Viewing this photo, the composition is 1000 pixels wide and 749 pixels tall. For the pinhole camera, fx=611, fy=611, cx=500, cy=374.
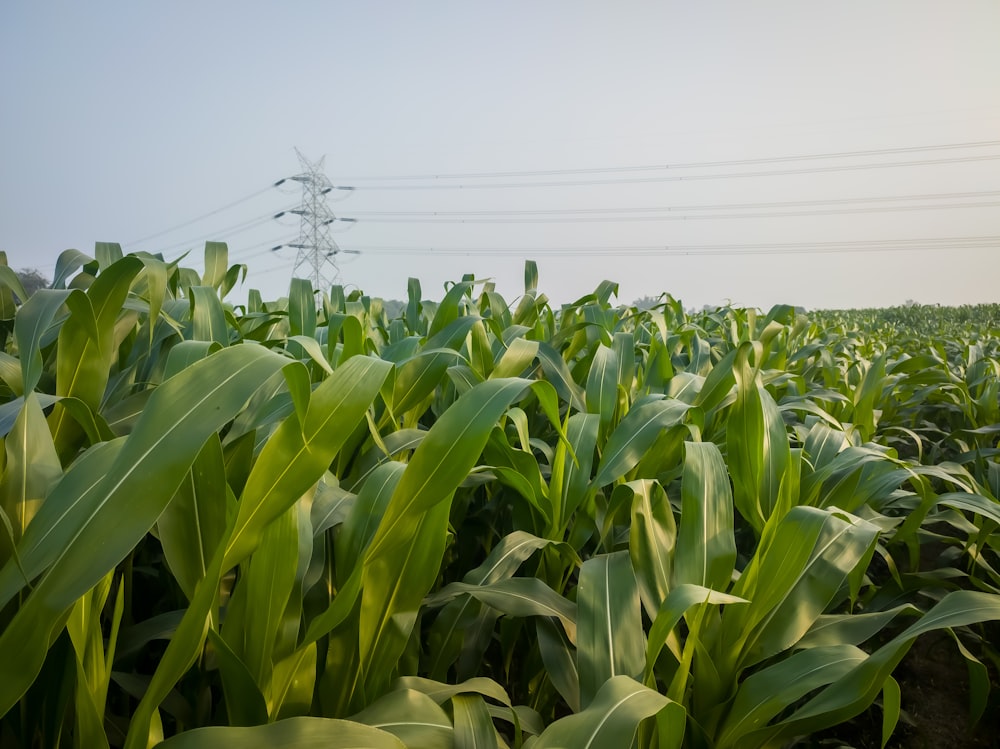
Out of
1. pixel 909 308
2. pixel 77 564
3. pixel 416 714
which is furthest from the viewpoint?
pixel 909 308

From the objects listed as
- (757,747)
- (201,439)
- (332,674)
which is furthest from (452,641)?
(201,439)

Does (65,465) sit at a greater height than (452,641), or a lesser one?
greater

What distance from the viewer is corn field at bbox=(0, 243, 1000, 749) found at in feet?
1.43

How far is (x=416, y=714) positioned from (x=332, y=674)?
12cm

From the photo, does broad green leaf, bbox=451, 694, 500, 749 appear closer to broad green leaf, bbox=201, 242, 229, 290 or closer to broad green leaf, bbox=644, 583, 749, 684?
broad green leaf, bbox=644, 583, 749, 684

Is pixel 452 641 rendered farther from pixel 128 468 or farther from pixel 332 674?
pixel 128 468

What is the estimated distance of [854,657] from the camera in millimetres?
638

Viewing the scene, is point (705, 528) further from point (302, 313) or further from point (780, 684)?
point (302, 313)

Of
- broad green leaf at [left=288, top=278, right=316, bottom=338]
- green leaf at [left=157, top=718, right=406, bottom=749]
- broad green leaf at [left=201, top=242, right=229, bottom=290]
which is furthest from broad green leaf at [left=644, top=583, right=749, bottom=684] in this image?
broad green leaf at [left=201, top=242, right=229, bottom=290]

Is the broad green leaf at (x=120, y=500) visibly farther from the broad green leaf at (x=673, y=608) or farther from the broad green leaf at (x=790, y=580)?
the broad green leaf at (x=790, y=580)

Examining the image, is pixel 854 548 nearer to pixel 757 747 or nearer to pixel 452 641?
pixel 757 747

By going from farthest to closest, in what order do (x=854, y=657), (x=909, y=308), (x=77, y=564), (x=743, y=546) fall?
(x=909, y=308) → (x=743, y=546) → (x=854, y=657) → (x=77, y=564)

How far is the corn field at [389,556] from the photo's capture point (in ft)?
1.43

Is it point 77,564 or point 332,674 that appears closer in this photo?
point 77,564
